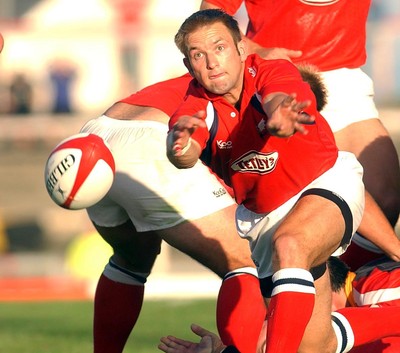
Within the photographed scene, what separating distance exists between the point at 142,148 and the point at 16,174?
17.8 m

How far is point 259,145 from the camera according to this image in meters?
5.52

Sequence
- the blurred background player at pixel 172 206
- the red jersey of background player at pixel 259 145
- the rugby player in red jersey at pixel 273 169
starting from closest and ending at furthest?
the rugby player in red jersey at pixel 273 169 → the red jersey of background player at pixel 259 145 → the blurred background player at pixel 172 206

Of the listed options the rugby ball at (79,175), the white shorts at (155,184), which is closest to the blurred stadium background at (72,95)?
the white shorts at (155,184)

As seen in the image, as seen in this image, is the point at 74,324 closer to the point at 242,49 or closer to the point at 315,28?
the point at 315,28

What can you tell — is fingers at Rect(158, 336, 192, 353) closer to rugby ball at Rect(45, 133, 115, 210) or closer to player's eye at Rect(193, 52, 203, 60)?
rugby ball at Rect(45, 133, 115, 210)

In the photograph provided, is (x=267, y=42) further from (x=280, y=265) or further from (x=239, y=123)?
(x=280, y=265)

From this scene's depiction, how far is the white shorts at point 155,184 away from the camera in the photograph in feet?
20.5

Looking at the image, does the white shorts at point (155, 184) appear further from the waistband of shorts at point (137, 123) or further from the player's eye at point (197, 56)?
the player's eye at point (197, 56)

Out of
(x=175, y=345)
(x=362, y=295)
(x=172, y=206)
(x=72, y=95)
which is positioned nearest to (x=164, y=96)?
(x=172, y=206)

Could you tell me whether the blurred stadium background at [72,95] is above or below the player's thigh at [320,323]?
below

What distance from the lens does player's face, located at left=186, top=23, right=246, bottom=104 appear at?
17.7ft

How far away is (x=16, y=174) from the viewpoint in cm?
2377

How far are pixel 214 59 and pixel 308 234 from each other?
2.94 feet

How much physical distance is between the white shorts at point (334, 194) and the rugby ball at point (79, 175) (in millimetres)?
779
